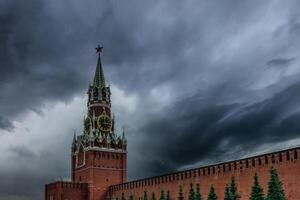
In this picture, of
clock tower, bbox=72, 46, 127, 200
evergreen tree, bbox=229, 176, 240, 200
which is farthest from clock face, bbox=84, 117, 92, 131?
evergreen tree, bbox=229, 176, 240, 200

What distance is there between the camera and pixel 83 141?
70688 mm

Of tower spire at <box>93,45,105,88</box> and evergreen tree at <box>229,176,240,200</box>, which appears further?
tower spire at <box>93,45,105,88</box>

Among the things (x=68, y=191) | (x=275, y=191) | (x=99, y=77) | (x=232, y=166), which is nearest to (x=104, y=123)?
(x=99, y=77)

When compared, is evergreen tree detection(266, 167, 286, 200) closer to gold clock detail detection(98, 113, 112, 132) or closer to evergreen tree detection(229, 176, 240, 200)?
evergreen tree detection(229, 176, 240, 200)

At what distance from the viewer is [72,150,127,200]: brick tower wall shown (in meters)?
67.8

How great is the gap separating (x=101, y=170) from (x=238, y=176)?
1169 inches

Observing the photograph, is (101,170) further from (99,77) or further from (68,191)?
(99,77)

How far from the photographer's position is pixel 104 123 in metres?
72.3

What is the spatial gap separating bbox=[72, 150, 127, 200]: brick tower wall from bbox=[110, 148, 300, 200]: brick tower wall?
9.62 m

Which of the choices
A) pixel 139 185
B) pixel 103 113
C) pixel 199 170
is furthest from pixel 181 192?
pixel 103 113

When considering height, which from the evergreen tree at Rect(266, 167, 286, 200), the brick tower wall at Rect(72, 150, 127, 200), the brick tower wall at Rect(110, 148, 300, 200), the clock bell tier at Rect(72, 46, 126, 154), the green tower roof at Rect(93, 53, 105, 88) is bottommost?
the evergreen tree at Rect(266, 167, 286, 200)

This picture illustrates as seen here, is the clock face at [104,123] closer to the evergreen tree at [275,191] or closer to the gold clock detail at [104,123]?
the gold clock detail at [104,123]

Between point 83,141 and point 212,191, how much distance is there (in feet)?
106

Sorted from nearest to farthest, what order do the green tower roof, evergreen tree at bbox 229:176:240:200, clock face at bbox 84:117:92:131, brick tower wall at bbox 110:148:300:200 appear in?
brick tower wall at bbox 110:148:300:200, evergreen tree at bbox 229:176:240:200, clock face at bbox 84:117:92:131, the green tower roof
